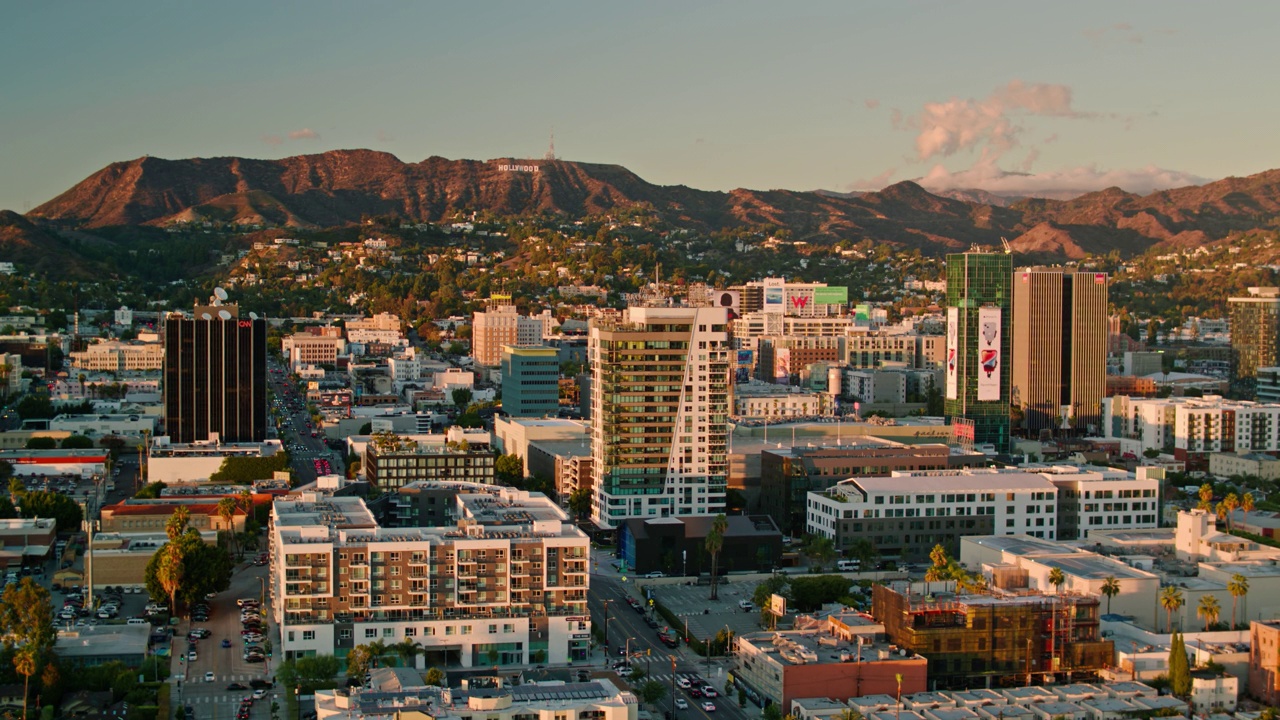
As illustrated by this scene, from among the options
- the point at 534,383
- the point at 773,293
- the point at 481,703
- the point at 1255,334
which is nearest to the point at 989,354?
the point at 534,383

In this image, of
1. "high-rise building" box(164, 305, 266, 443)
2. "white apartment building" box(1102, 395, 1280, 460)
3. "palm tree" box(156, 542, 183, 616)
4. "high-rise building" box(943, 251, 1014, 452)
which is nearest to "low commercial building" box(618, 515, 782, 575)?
"palm tree" box(156, 542, 183, 616)

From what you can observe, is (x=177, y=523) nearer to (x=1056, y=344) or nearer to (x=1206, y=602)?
(x=1206, y=602)

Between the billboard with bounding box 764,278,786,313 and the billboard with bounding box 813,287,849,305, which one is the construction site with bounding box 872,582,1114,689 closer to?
the billboard with bounding box 764,278,786,313

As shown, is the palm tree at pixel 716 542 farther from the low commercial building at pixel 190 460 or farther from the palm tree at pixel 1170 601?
the low commercial building at pixel 190 460

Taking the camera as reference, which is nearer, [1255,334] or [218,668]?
[218,668]

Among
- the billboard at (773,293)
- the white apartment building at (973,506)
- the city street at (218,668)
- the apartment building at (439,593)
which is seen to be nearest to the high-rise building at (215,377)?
the city street at (218,668)

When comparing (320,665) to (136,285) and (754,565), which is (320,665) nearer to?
(754,565)
